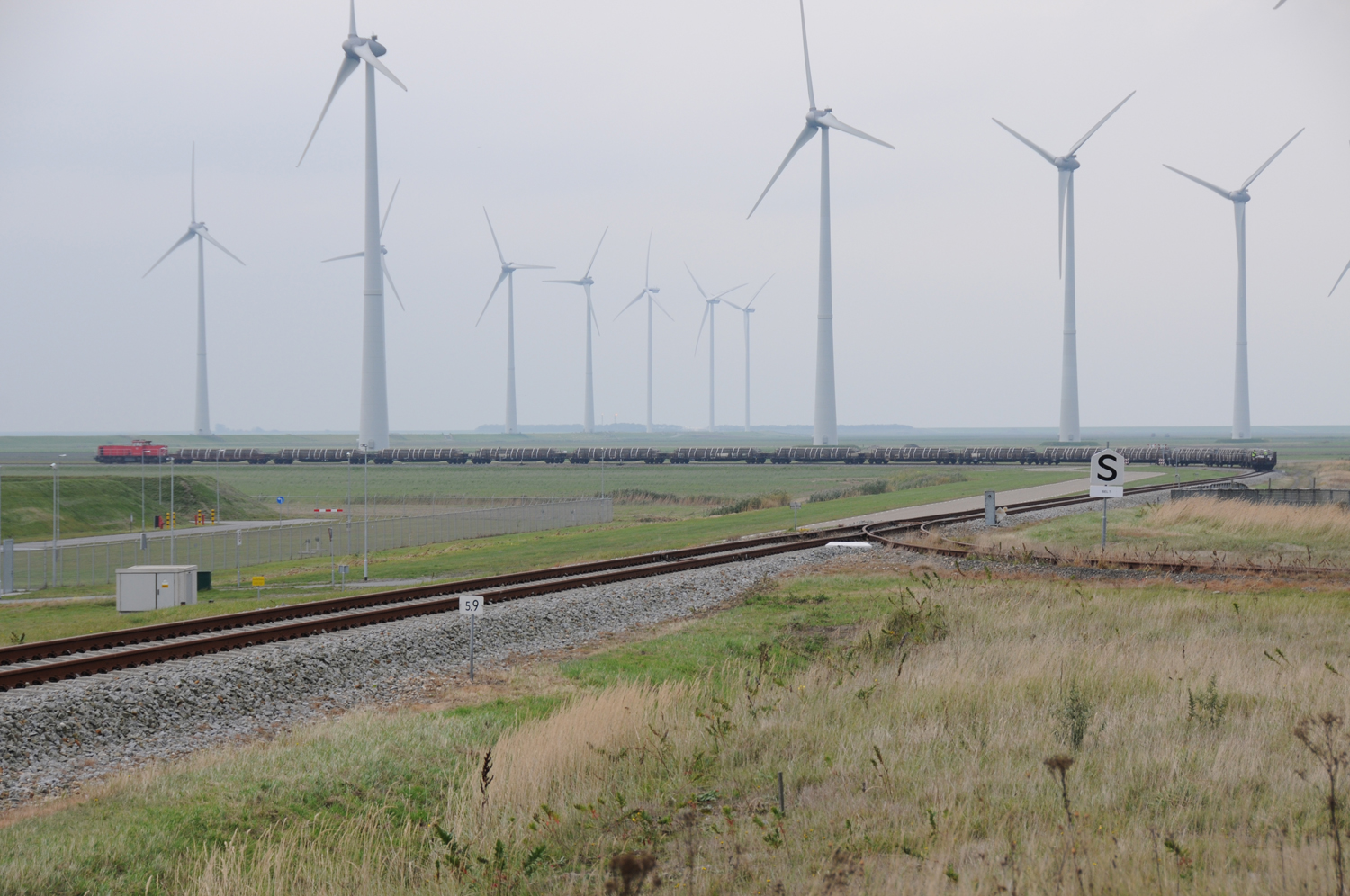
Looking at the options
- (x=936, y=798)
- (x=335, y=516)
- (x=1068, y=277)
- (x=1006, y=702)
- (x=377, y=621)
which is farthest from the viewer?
A: (x=1068, y=277)

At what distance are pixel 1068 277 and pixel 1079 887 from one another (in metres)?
128

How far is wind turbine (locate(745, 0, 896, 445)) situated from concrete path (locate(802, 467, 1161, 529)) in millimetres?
39683

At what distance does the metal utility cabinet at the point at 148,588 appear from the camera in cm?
3038

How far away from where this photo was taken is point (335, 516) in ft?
224

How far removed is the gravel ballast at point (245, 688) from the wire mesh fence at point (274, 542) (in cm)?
2181

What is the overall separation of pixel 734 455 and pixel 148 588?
111 meters

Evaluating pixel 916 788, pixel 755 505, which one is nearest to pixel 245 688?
pixel 916 788

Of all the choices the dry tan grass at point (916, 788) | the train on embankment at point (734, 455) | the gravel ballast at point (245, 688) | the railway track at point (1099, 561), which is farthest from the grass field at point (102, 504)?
the dry tan grass at point (916, 788)

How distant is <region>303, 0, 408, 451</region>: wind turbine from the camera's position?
104938 mm

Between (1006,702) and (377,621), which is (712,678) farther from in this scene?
(377,621)

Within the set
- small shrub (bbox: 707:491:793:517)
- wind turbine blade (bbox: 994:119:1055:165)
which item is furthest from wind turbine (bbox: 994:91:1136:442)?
small shrub (bbox: 707:491:793:517)

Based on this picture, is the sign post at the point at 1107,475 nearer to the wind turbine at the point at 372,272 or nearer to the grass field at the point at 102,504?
the grass field at the point at 102,504

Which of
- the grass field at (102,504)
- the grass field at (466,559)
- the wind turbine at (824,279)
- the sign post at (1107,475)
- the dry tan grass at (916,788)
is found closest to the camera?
the dry tan grass at (916,788)

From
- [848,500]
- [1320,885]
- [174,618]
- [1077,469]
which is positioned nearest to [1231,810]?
[1320,885]
